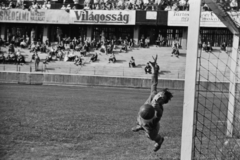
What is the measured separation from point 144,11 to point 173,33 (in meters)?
4.13

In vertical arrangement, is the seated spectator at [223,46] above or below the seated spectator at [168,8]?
below

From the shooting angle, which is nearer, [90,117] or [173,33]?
[90,117]

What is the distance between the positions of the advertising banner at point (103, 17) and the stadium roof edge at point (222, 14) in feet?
103

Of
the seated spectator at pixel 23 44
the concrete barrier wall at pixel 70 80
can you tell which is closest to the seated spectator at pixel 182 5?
the concrete barrier wall at pixel 70 80

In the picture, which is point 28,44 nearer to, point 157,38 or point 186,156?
point 157,38

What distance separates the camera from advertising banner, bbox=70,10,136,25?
133 ft

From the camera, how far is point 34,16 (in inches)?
1718

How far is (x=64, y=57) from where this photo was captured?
38.2 metres

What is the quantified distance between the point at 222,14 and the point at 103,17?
35.0 m

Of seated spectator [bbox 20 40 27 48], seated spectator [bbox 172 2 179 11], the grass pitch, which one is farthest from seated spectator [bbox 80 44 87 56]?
the grass pitch

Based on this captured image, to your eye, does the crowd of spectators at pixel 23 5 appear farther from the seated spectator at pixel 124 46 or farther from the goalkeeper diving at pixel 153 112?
the goalkeeper diving at pixel 153 112

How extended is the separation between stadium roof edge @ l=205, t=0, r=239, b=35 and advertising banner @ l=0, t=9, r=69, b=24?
3526cm

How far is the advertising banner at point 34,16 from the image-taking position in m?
42.9

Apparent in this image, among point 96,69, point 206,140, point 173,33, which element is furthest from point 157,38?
point 206,140
